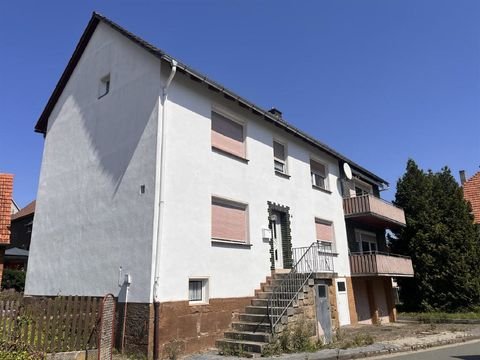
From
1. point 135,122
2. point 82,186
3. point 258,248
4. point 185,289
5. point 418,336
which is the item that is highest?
point 135,122

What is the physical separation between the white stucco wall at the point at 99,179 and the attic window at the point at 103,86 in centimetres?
14

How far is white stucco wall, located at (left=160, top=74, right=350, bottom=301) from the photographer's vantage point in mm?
10531

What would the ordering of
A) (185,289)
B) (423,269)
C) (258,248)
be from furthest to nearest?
(423,269) → (258,248) → (185,289)

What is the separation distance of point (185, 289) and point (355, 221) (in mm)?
12406

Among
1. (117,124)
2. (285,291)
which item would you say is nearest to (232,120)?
(117,124)

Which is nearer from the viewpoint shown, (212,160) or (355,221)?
(212,160)

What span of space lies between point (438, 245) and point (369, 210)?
6640 millimetres

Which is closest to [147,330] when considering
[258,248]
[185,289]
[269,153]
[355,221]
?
[185,289]

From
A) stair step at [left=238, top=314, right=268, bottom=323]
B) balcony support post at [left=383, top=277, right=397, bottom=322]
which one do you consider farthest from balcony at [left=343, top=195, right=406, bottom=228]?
stair step at [left=238, top=314, right=268, bottom=323]

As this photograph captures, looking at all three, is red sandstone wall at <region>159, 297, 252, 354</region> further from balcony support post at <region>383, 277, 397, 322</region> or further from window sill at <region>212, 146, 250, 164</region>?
balcony support post at <region>383, 277, 397, 322</region>

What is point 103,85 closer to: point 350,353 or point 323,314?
point 323,314

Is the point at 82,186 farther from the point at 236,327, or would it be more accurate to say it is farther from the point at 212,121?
the point at 236,327

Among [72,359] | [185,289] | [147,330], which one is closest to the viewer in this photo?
[72,359]

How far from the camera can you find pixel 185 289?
33.9 ft
